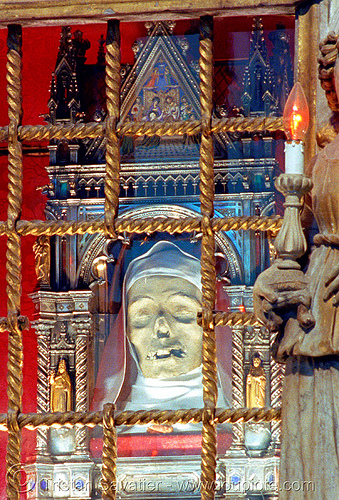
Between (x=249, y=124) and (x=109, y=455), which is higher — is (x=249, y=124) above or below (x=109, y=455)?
above

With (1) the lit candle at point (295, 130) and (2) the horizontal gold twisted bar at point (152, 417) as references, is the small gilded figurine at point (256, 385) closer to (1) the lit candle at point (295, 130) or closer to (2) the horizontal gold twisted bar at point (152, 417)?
(2) the horizontal gold twisted bar at point (152, 417)

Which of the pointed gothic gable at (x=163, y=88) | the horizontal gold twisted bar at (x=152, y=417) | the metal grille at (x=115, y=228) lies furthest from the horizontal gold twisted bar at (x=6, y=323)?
the pointed gothic gable at (x=163, y=88)

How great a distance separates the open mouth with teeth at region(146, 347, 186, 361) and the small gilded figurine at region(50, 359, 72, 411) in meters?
0.23

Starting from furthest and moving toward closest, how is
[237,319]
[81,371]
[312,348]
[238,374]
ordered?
1. [81,371]
2. [238,374]
3. [237,319]
4. [312,348]

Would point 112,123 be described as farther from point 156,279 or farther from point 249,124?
point 156,279

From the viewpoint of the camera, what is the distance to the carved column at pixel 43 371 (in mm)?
2240

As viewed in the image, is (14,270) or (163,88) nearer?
(14,270)

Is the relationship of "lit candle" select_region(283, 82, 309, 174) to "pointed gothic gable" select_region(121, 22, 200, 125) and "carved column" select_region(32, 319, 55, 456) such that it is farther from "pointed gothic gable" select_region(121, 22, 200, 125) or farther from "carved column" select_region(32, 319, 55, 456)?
"carved column" select_region(32, 319, 55, 456)

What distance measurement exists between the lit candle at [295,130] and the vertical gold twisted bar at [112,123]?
0.44 m

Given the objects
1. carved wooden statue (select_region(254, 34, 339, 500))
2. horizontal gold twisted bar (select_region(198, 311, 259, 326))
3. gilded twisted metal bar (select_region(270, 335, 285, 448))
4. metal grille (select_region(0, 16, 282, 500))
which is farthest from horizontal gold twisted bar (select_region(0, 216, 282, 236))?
gilded twisted metal bar (select_region(270, 335, 285, 448))

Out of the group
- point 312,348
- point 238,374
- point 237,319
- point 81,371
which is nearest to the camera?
point 312,348

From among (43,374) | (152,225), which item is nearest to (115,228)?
(152,225)

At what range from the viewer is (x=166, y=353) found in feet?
7.88

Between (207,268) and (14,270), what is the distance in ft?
1.21
